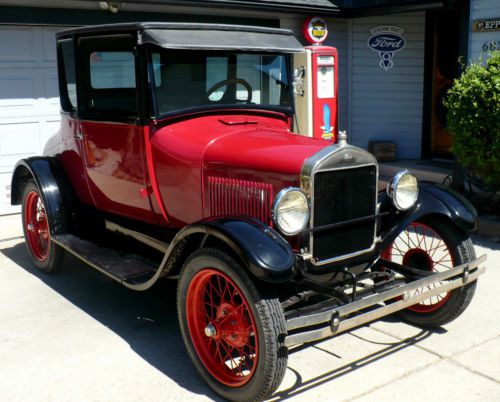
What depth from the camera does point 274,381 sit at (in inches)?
121

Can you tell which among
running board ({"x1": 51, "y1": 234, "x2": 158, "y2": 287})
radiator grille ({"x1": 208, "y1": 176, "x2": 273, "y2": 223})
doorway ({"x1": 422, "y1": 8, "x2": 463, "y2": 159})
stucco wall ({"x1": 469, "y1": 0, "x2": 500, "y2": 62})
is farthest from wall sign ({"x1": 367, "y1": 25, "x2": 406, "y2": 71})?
radiator grille ({"x1": 208, "y1": 176, "x2": 273, "y2": 223})

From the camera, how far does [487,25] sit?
25.4ft

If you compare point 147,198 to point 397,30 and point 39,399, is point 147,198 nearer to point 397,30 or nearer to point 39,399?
point 39,399

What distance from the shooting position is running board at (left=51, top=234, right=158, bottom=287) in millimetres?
3951

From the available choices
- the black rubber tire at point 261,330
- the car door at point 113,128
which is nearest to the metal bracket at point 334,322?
the black rubber tire at point 261,330

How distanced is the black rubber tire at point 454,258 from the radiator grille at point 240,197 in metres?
1.14

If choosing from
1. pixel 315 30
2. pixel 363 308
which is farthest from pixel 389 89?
pixel 363 308

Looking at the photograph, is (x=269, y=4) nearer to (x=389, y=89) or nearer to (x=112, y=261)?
(x=389, y=89)

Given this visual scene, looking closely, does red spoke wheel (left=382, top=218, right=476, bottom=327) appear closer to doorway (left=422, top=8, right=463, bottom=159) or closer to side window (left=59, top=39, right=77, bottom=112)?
side window (left=59, top=39, right=77, bottom=112)

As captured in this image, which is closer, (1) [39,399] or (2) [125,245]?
(1) [39,399]

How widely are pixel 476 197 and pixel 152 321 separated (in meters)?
4.41

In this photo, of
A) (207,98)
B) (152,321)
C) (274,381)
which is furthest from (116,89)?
(274,381)

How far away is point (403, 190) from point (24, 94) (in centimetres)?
520

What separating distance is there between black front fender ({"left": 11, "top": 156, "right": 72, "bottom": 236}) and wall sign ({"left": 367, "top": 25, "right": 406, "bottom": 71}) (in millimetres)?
6895
